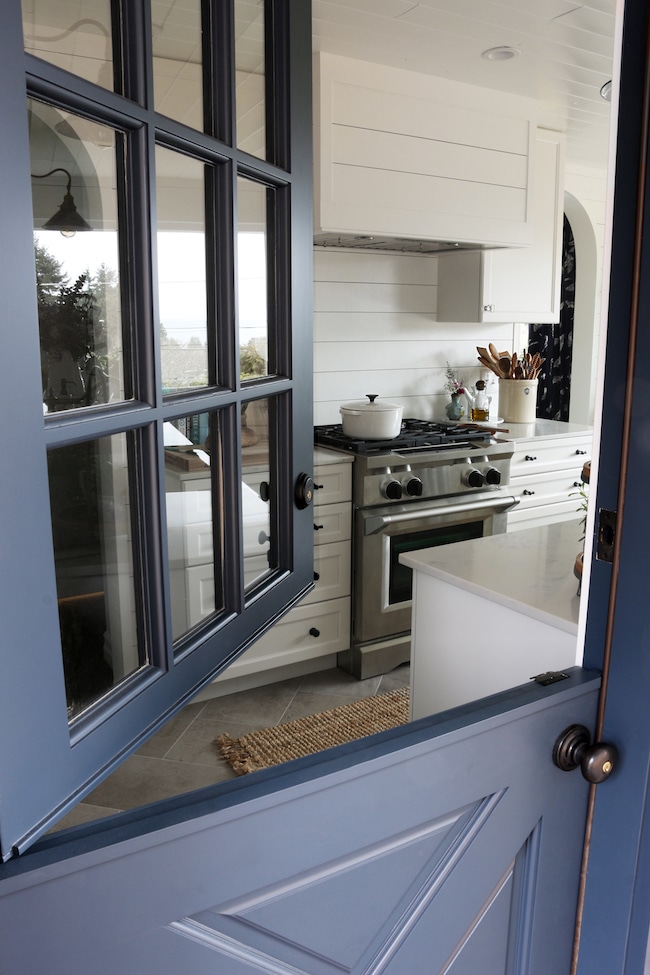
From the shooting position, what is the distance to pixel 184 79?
97cm

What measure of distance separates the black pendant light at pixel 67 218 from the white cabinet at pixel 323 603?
225cm

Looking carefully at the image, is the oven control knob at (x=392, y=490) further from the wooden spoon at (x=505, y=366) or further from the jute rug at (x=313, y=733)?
the wooden spoon at (x=505, y=366)

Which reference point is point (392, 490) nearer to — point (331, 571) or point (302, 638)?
point (331, 571)

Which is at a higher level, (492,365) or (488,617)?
(492,365)

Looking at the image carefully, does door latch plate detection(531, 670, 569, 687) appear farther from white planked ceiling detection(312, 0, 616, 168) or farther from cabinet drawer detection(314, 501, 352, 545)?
white planked ceiling detection(312, 0, 616, 168)

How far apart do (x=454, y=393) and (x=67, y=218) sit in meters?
3.51

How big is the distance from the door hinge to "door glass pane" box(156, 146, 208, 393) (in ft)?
1.93

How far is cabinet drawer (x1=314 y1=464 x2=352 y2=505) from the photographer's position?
10.1ft

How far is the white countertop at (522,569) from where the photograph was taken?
59.0 inches

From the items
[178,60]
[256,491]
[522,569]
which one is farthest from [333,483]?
[178,60]

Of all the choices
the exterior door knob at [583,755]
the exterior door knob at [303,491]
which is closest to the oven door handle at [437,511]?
the exterior door knob at [303,491]

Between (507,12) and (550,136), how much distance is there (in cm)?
148

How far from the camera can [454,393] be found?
4156 millimetres

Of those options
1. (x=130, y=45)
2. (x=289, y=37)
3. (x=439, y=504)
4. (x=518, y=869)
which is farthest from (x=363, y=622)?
(x=130, y=45)
